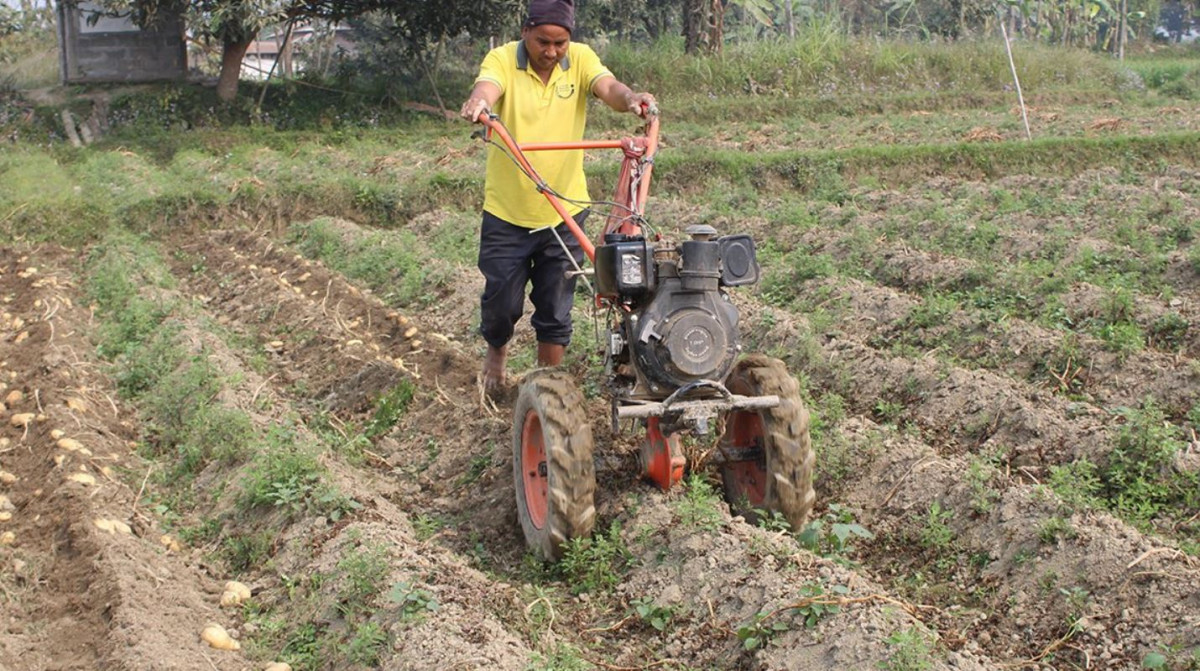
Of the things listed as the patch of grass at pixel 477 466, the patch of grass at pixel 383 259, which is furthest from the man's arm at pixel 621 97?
the patch of grass at pixel 383 259

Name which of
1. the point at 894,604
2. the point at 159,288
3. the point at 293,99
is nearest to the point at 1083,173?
the point at 159,288

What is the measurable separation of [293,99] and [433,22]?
261 centimetres

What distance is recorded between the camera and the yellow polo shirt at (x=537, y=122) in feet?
17.9

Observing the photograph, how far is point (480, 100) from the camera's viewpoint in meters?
5.07

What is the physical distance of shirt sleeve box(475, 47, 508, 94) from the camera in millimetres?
5332

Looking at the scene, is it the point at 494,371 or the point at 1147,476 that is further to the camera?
the point at 494,371

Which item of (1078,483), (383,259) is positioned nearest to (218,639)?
(1078,483)

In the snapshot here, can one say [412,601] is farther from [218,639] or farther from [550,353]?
[550,353]

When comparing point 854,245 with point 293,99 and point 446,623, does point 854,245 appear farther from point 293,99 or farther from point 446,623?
point 293,99

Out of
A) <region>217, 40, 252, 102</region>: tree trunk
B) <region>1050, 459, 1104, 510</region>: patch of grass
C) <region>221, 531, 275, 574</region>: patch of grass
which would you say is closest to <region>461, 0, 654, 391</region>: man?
<region>221, 531, 275, 574</region>: patch of grass

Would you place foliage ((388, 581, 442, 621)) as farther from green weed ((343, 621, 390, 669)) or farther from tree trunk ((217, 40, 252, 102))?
tree trunk ((217, 40, 252, 102))

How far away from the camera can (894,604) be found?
3971 millimetres

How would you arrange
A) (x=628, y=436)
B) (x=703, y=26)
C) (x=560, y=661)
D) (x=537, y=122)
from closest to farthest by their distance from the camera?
1. (x=560, y=661)
2. (x=537, y=122)
3. (x=628, y=436)
4. (x=703, y=26)

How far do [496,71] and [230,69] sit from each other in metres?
14.2
